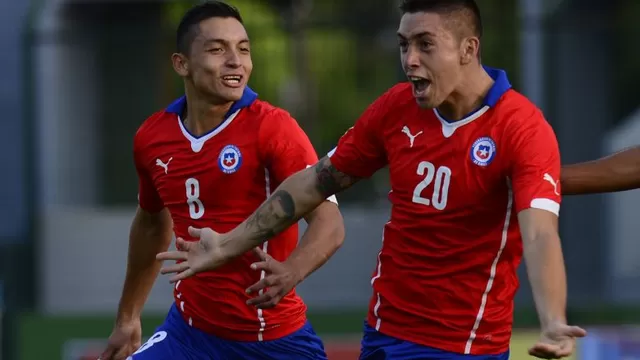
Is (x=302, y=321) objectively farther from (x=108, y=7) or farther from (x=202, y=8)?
(x=108, y=7)

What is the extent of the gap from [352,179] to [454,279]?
669mm

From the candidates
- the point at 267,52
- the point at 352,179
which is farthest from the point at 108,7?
the point at 352,179

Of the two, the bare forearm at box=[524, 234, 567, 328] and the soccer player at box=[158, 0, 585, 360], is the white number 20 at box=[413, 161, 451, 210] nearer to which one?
the soccer player at box=[158, 0, 585, 360]

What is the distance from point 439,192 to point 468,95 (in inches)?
16.9

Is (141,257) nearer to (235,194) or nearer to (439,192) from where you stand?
(235,194)

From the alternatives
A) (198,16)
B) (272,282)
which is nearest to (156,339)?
(272,282)

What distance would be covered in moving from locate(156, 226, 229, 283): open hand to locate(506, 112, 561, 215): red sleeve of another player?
52.6 inches

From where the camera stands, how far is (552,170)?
5.32m

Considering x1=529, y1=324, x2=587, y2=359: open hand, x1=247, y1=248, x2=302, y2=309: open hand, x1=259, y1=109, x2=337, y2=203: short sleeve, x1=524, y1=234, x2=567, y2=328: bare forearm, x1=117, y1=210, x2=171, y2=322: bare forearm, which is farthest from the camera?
x1=117, y1=210, x2=171, y2=322: bare forearm

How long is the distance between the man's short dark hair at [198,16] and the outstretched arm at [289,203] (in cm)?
112

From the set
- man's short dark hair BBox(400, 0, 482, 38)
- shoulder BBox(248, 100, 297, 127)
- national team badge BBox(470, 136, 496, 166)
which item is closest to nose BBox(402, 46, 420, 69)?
man's short dark hair BBox(400, 0, 482, 38)

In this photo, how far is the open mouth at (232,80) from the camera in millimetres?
6551

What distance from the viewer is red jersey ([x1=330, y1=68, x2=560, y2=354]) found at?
5574mm

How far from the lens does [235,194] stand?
21.2ft
